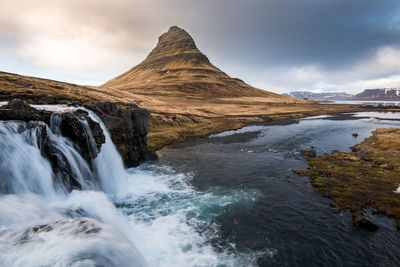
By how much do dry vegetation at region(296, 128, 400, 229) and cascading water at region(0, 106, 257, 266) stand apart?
10929 mm

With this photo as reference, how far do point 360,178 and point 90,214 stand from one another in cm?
3379

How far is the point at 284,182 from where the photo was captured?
29.0 m

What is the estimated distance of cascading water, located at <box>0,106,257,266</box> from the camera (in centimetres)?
1045

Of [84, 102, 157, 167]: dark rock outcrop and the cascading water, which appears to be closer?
the cascading water

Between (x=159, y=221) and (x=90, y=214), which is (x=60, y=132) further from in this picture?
(x=159, y=221)

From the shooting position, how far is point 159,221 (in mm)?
20312

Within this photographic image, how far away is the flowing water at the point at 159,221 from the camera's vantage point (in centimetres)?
1118

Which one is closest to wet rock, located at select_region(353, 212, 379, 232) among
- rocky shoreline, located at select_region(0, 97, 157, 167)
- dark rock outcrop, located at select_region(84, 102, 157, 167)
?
rocky shoreline, located at select_region(0, 97, 157, 167)

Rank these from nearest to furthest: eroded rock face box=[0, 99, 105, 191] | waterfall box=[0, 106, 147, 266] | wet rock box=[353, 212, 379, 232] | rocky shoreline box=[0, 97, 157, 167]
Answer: waterfall box=[0, 106, 147, 266]
wet rock box=[353, 212, 379, 232]
eroded rock face box=[0, 99, 105, 191]
rocky shoreline box=[0, 97, 157, 167]

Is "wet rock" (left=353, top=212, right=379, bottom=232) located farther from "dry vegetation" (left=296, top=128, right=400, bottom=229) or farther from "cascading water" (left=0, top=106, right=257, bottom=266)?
"cascading water" (left=0, top=106, right=257, bottom=266)

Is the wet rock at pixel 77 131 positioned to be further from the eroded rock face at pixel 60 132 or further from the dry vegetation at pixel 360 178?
the dry vegetation at pixel 360 178

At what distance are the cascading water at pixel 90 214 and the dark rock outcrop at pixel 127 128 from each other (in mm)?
6953

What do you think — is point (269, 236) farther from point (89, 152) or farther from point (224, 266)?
point (89, 152)

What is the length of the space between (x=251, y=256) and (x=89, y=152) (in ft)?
65.4
